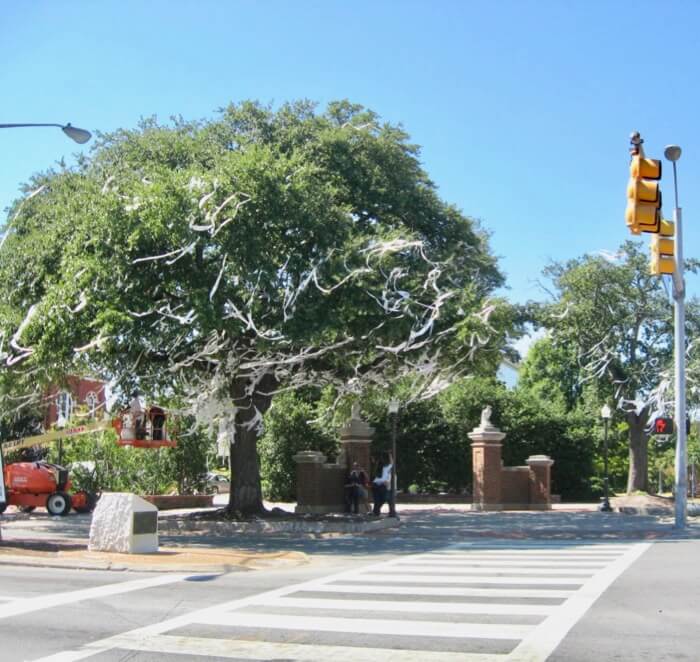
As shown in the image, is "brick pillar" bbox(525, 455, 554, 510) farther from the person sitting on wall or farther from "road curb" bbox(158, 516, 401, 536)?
"road curb" bbox(158, 516, 401, 536)

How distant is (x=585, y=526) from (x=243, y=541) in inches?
358

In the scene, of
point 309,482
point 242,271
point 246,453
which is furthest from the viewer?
point 309,482

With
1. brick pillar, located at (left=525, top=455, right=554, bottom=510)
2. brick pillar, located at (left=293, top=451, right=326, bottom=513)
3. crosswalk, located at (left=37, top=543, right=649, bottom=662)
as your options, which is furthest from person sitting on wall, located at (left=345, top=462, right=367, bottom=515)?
crosswalk, located at (left=37, top=543, right=649, bottom=662)

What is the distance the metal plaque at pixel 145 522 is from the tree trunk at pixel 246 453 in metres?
7.38

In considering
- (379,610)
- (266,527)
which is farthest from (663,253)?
(266,527)

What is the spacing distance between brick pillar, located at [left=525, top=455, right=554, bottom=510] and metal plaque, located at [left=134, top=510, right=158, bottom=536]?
1827 centimetres

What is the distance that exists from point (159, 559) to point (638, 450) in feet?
75.9

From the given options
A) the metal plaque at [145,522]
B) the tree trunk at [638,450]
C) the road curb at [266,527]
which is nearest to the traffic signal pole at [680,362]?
the road curb at [266,527]

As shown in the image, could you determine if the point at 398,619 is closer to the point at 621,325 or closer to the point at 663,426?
the point at 663,426

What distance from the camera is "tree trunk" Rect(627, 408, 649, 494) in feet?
109

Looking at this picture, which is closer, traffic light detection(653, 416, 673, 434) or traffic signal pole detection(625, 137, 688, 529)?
traffic signal pole detection(625, 137, 688, 529)

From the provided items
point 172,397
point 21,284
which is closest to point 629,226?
point 21,284

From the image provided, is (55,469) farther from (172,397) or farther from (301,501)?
(301,501)

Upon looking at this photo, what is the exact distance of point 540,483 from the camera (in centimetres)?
3170
